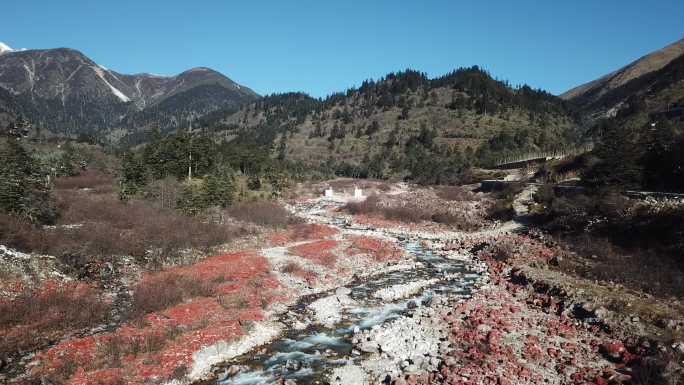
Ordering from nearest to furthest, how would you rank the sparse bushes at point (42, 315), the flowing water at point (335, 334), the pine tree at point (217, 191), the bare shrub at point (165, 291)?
the flowing water at point (335, 334), the sparse bushes at point (42, 315), the bare shrub at point (165, 291), the pine tree at point (217, 191)

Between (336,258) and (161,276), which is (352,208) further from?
(161,276)

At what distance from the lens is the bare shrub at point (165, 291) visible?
19.7m

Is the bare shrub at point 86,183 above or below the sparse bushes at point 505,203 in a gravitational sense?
above

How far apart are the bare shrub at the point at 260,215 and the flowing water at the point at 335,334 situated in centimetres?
1951

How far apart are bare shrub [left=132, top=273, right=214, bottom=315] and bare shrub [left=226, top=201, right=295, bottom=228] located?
20431mm

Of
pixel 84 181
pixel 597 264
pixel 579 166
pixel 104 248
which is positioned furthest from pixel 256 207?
pixel 579 166

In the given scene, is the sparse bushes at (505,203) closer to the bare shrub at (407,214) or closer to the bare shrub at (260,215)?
the bare shrub at (407,214)

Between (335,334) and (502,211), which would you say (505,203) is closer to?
(502,211)

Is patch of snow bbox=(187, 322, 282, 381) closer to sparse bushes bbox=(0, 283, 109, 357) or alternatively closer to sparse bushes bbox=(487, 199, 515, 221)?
sparse bushes bbox=(0, 283, 109, 357)

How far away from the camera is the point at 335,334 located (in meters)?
18.6

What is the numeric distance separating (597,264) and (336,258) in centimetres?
1915

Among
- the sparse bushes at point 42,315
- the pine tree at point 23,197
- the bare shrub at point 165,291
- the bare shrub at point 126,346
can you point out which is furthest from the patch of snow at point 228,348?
the pine tree at point 23,197

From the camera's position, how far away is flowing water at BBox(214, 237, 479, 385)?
48.8ft

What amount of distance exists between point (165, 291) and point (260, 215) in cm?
2531
